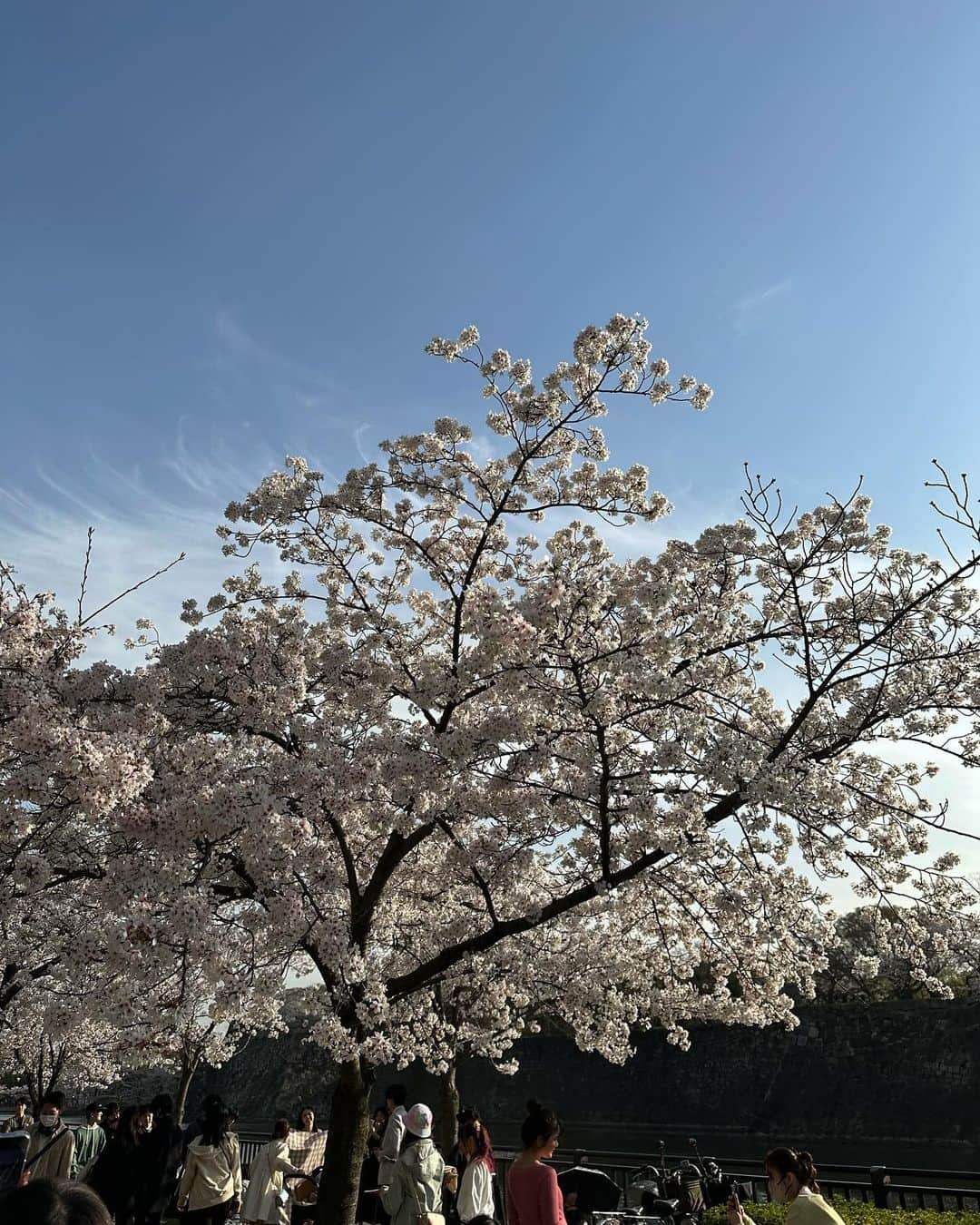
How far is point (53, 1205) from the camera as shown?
1.63 metres

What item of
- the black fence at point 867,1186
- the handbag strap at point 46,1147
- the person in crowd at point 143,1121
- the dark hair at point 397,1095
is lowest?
the black fence at point 867,1186

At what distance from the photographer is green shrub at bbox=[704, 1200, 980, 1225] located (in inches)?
316

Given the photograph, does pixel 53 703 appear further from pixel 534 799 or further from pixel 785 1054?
pixel 785 1054

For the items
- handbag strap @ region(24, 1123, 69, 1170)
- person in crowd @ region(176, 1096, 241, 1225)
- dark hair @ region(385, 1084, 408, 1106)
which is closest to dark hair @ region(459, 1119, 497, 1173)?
dark hair @ region(385, 1084, 408, 1106)

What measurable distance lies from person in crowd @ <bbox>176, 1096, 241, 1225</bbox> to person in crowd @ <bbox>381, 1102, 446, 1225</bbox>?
2827 mm

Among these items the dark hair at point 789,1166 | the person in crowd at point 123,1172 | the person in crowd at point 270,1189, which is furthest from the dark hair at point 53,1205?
the person in crowd at point 123,1172

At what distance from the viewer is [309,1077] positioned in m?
46.6

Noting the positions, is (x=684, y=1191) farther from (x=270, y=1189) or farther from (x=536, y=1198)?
(x=536, y=1198)

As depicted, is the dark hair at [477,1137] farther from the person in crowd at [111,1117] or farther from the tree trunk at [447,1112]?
the tree trunk at [447,1112]

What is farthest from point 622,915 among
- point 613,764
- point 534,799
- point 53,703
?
point 53,703

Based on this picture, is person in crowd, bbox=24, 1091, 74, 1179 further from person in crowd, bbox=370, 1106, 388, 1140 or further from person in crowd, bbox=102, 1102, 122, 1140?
person in crowd, bbox=370, 1106, 388, 1140

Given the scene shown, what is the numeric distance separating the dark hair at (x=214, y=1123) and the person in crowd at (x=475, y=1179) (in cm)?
335

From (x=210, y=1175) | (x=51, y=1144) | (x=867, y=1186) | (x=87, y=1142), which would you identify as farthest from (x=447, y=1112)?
(x=867, y=1186)

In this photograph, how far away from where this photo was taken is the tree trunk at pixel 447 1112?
58.8 ft
